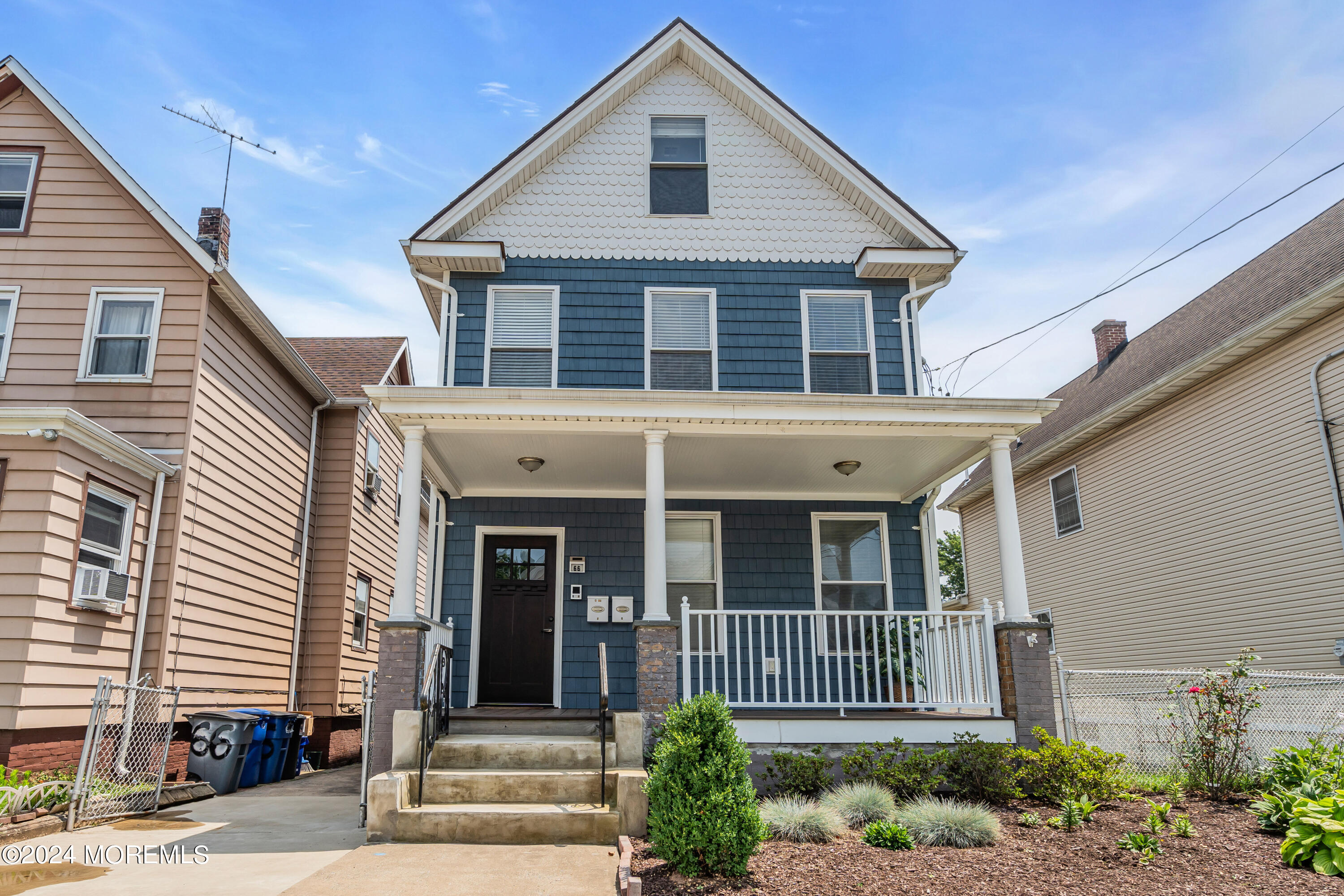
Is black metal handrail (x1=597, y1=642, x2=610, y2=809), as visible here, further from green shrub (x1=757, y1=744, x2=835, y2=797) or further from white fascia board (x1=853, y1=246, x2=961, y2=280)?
white fascia board (x1=853, y1=246, x2=961, y2=280)

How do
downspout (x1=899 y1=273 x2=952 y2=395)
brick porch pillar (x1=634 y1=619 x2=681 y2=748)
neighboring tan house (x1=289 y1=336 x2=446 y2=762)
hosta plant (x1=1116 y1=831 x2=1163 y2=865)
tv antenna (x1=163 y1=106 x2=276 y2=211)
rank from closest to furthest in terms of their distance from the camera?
1. hosta plant (x1=1116 y1=831 x2=1163 y2=865)
2. brick porch pillar (x1=634 y1=619 x2=681 y2=748)
3. downspout (x1=899 y1=273 x2=952 y2=395)
4. tv antenna (x1=163 y1=106 x2=276 y2=211)
5. neighboring tan house (x1=289 y1=336 x2=446 y2=762)

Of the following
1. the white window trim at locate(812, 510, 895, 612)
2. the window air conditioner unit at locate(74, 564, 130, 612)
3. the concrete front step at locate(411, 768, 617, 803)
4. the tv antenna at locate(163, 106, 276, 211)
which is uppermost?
the tv antenna at locate(163, 106, 276, 211)

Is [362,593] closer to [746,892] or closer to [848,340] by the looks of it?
[848,340]

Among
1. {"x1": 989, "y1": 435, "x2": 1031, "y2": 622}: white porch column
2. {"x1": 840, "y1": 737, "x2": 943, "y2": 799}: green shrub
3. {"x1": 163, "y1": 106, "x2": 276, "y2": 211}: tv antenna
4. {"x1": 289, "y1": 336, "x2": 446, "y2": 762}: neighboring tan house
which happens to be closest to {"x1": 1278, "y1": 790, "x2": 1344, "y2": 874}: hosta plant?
{"x1": 840, "y1": 737, "x2": 943, "y2": 799}: green shrub

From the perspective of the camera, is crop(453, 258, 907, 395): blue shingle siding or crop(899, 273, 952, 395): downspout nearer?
crop(453, 258, 907, 395): blue shingle siding

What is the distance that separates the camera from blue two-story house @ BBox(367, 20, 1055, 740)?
10008 millimetres

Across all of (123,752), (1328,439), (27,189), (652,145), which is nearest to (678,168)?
(652,145)

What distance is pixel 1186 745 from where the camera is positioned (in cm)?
799

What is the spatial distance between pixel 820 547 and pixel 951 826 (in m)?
4.81

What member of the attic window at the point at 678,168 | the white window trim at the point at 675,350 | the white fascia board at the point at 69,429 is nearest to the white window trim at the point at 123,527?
the white fascia board at the point at 69,429

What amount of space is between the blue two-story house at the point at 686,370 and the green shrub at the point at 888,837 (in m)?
3.23

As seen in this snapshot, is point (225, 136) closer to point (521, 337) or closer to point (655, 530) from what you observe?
point (521, 337)

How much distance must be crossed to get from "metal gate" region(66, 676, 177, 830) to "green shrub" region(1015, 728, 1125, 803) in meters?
7.42

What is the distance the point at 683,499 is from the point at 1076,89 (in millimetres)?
7000
